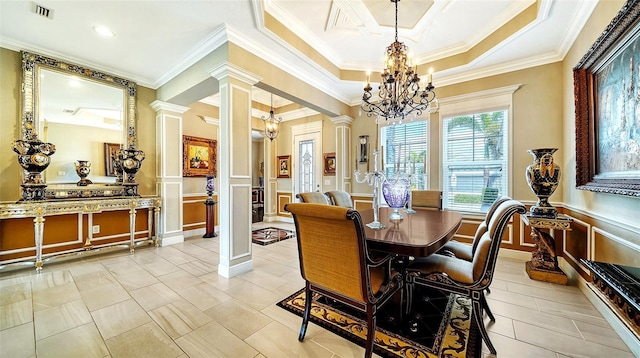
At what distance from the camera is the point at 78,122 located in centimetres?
337

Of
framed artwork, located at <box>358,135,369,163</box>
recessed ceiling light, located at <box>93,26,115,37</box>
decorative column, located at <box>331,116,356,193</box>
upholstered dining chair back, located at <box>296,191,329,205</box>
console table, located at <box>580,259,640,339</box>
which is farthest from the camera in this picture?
decorative column, located at <box>331,116,356,193</box>

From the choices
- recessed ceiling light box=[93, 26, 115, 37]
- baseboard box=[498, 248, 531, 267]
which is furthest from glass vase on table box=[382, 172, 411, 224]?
recessed ceiling light box=[93, 26, 115, 37]

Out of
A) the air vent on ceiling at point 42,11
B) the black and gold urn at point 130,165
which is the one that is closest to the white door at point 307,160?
the black and gold urn at point 130,165

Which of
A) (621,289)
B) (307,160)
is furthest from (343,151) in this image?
(621,289)

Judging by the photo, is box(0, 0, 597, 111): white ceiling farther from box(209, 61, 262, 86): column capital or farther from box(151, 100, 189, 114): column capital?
box(151, 100, 189, 114): column capital

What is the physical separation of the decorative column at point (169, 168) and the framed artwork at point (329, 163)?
303 cm

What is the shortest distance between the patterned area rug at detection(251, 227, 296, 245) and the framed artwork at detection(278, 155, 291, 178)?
5.04 ft

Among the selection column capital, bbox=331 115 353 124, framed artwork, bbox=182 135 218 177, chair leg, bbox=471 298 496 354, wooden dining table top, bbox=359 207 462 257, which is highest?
column capital, bbox=331 115 353 124

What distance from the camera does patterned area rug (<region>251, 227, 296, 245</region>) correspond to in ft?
13.8

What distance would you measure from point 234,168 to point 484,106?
3872 millimetres

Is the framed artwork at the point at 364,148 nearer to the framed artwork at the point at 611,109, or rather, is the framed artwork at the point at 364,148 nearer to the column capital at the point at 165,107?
the framed artwork at the point at 611,109

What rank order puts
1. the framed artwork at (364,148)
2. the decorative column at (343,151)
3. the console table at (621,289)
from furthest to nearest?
1. the decorative column at (343,151)
2. the framed artwork at (364,148)
3. the console table at (621,289)

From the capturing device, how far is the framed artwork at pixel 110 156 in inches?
142

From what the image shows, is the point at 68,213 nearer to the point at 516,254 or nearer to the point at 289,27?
the point at 289,27
